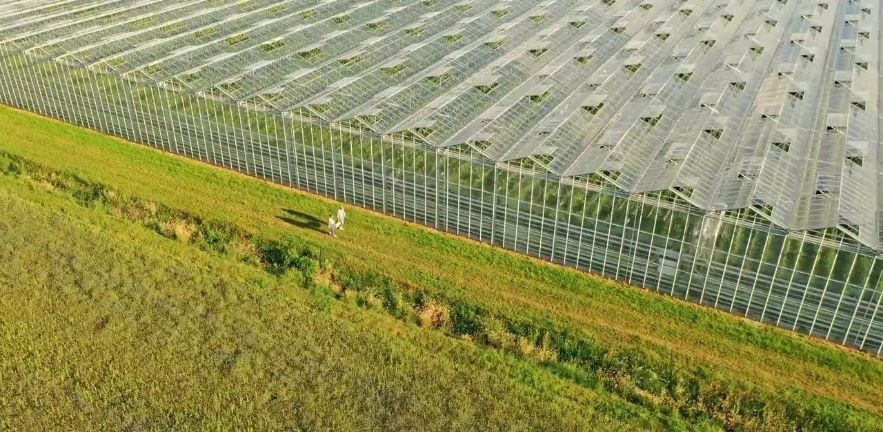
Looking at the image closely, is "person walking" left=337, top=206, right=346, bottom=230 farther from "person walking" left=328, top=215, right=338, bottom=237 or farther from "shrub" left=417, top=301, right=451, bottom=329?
"shrub" left=417, top=301, right=451, bottom=329

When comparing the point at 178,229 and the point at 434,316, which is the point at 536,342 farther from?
the point at 178,229

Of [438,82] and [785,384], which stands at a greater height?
[438,82]

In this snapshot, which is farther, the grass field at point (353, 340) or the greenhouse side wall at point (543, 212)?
the greenhouse side wall at point (543, 212)

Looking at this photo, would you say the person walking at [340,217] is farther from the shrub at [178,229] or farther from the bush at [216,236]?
the shrub at [178,229]

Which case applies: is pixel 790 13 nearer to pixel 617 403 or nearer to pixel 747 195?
pixel 747 195

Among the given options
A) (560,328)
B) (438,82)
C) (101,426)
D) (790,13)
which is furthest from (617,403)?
(790,13)

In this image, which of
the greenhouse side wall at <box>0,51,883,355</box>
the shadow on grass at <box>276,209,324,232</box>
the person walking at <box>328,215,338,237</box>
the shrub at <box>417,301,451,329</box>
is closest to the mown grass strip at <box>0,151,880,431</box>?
the shrub at <box>417,301,451,329</box>

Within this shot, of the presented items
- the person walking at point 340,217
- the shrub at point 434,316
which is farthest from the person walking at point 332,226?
the shrub at point 434,316
